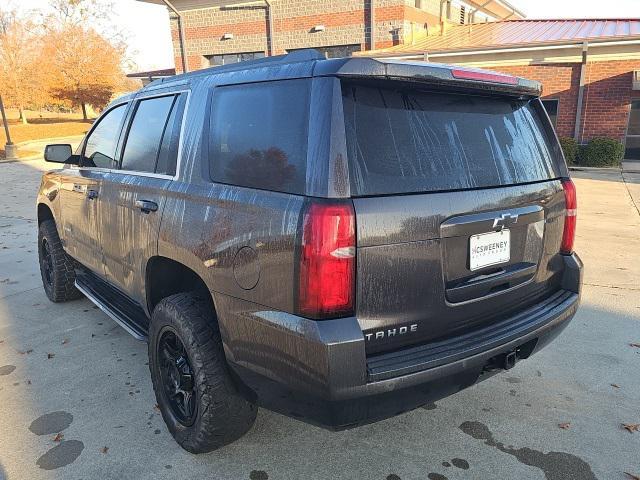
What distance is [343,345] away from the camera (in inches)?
71.4

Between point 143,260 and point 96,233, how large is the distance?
35.2 inches

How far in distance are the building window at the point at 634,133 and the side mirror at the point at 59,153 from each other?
1565 cm

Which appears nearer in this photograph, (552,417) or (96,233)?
(552,417)

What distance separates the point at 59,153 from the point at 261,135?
2.76m

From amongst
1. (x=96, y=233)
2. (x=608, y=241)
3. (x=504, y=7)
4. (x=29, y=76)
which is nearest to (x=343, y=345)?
(x=96, y=233)

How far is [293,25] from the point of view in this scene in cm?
2098

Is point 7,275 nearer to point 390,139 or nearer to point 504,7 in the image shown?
point 390,139

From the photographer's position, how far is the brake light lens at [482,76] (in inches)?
85.9

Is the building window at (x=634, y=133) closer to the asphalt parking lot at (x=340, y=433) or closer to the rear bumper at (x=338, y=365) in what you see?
the asphalt parking lot at (x=340, y=433)

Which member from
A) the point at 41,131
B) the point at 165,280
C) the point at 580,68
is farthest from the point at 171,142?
the point at 41,131

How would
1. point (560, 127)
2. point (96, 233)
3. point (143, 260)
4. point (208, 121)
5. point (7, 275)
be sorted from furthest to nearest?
point (560, 127)
point (7, 275)
point (96, 233)
point (143, 260)
point (208, 121)

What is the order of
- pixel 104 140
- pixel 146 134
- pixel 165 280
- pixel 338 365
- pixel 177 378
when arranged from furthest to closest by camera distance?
pixel 104 140 < pixel 146 134 < pixel 165 280 < pixel 177 378 < pixel 338 365

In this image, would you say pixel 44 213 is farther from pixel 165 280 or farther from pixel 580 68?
pixel 580 68

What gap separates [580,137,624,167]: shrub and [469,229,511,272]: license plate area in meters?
14.2
